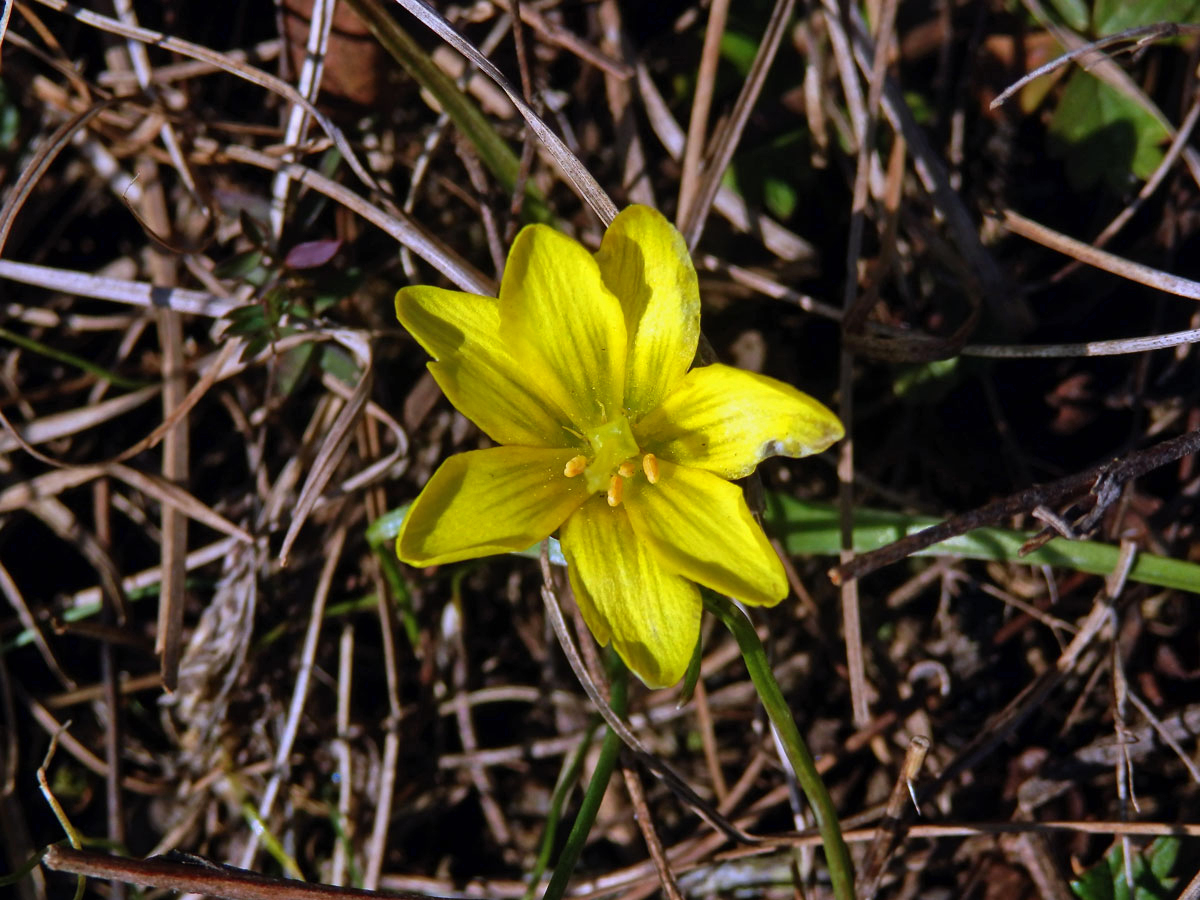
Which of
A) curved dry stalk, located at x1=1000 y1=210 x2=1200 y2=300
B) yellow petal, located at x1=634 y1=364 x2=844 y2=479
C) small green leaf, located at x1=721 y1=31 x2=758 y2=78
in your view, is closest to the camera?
yellow petal, located at x1=634 y1=364 x2=844 y2=479

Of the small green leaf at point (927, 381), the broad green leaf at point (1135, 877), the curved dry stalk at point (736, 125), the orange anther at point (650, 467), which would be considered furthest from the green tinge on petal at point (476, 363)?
the broad green leaf at point (1135, 877)

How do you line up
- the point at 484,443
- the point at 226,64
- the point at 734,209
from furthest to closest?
the point at 484,443
the point at 734,209
the point at 226,64

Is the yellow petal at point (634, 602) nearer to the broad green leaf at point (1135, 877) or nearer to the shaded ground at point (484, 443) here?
the shaded ground at point (484, 443)

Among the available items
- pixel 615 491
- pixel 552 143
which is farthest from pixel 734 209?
pixel 615 491

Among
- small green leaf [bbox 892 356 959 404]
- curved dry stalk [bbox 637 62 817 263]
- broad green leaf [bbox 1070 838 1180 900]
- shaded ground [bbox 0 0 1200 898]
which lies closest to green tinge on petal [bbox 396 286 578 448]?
shaded ground [bbox 0 0 1200 898]

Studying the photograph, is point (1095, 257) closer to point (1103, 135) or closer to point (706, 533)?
point (1103, 135)

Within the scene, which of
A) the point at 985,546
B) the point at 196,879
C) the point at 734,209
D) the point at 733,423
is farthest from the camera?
the point at 734,209

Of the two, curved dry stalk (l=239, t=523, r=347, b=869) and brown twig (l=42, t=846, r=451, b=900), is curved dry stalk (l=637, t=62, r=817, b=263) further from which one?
brown twig (l=42, t=846, r=451, b=900)
